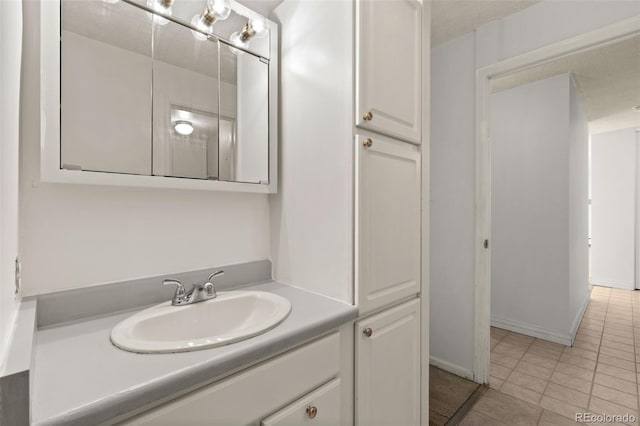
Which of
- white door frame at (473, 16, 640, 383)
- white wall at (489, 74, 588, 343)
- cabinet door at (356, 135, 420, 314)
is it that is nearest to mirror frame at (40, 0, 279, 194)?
cabinet door at (356, 135, 420, 314)

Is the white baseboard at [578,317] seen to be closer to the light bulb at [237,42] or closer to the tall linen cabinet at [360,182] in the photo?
the tall linen cabinet at [360,182]

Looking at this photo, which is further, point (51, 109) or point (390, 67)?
point (390, 67)

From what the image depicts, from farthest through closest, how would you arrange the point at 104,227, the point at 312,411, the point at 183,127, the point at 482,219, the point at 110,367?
the point at 482,219, the point at 183,127, the point at 104,227, the point at 312,411, the point at 110,367

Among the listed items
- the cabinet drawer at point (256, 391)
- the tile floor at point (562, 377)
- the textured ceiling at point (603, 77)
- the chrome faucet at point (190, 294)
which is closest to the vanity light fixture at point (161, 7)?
the chrome faucet at point (190, 294)

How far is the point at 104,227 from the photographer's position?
3.28ft

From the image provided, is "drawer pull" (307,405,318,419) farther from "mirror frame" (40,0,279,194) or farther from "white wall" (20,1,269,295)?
"mirror frame" (40,0,279,194)

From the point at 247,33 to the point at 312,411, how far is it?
1.43m

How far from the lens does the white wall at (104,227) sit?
0.88m

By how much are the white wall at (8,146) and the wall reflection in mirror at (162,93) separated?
143 mm

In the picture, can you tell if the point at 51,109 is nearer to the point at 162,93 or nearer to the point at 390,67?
the point at 162,93

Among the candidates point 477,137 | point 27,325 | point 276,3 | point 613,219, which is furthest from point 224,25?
point 613,219

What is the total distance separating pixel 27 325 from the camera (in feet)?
2.21

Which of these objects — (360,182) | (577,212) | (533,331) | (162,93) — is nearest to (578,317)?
(533,331)

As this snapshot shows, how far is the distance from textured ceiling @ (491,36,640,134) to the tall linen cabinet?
55.5 inches
